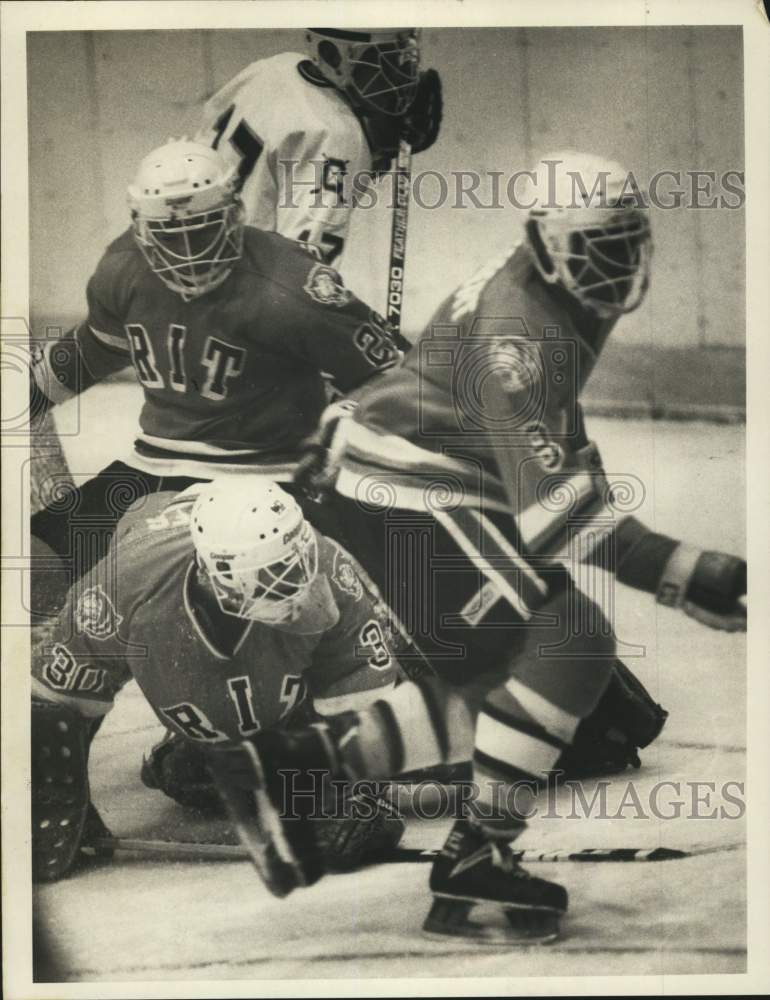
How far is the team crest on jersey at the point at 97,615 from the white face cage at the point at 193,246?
67cm

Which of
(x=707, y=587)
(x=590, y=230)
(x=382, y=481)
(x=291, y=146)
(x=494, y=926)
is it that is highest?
(x=291, y=146)

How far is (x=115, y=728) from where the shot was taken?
112 inches

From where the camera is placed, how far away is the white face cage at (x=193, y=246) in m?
2.78

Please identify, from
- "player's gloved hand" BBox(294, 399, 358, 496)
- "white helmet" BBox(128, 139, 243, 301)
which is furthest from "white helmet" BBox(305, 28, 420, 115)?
"player's gloved hand" BBox(294, 399, 358, 496)

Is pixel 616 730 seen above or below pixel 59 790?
above

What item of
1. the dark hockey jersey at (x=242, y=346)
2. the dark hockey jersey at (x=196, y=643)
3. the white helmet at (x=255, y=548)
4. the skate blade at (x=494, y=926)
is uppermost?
the dark hockey jersey at (x=242, y=346)

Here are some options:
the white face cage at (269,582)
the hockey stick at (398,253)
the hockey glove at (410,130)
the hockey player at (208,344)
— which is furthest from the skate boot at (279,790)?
the hockey glove at (410,130)

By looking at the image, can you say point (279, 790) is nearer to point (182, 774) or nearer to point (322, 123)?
point (182, 774)

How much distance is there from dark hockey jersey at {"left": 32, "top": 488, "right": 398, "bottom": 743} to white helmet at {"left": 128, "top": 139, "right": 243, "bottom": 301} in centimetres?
47

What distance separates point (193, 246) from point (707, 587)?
1325mm

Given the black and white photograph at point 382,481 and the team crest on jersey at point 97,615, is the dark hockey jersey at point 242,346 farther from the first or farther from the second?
the team crest on jersey at point 97,615

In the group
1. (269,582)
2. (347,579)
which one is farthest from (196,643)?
(347,579)

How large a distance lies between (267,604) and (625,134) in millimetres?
1266

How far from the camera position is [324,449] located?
2.82 m
